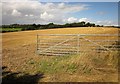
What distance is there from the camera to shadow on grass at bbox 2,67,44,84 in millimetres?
12008

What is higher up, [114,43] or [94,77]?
[114,43]

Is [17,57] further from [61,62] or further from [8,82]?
[8,82]

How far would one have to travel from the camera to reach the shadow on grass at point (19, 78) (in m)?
12.0

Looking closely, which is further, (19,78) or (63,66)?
(63,66)

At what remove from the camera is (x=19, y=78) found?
41.3 ft

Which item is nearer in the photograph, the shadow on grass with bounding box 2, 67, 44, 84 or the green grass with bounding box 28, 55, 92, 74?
the shadow on grass with bounding box 2, 67, 44, 84

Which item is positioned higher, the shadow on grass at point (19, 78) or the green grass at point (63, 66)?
the green grass at point (63, 66)

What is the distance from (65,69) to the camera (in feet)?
45.3

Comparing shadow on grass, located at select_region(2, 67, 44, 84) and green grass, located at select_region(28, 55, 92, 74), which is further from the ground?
green grass, located at select_region(28, 55, 92, 74)

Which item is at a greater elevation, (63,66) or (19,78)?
(63,66)

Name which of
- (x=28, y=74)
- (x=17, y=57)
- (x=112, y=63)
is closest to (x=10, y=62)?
(x=17, y=57)

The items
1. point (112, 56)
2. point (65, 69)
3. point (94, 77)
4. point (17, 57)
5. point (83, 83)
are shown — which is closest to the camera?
point (83, 83)

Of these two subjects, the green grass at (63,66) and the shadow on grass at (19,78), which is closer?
the shadow on grass at (19,78)

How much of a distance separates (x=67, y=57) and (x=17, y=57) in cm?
358
